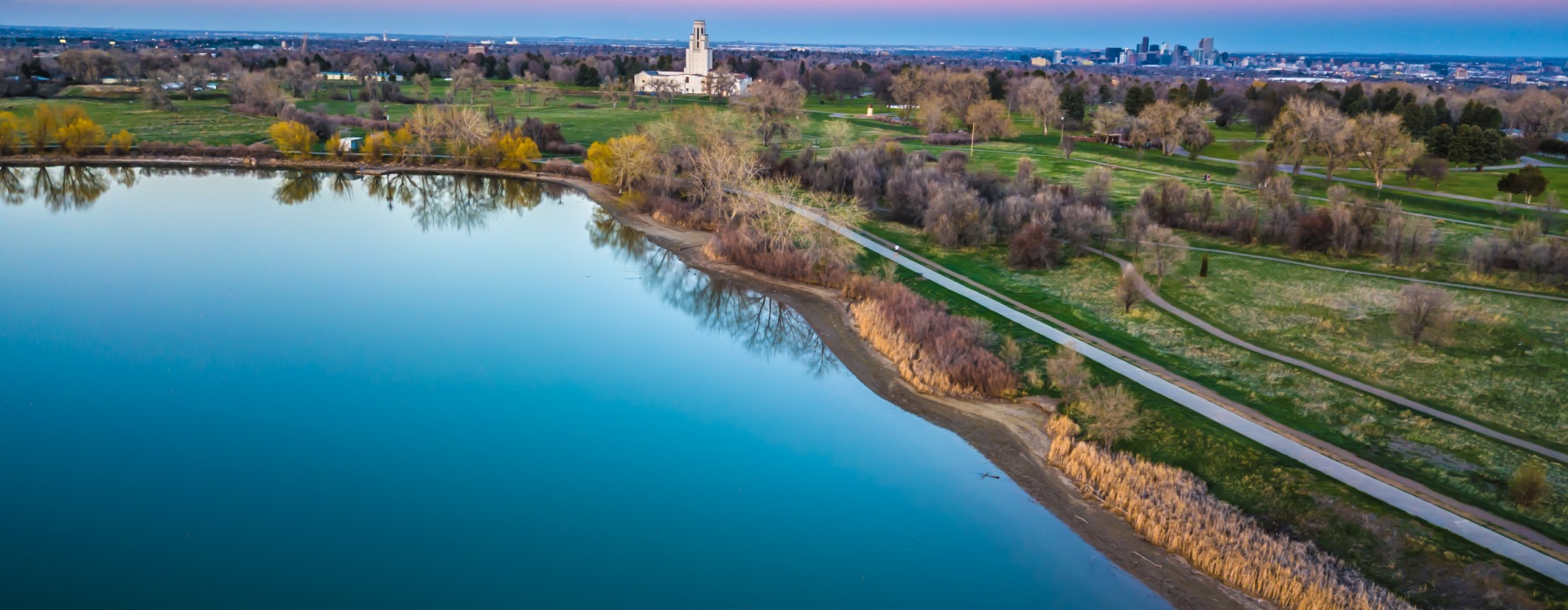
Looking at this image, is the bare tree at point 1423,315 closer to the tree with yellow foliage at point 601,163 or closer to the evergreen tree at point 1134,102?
the tree with yellow foliage at point 601,163

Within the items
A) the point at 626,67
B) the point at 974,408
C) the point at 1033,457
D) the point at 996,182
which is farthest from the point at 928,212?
the point at 626,67

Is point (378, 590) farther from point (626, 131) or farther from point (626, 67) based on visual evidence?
point (626, 67)

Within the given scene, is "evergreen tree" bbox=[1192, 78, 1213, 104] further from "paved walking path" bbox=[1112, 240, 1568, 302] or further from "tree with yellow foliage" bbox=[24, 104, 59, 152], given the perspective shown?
"tree with yellow foliage" bbox=[24, 104, 59, 152]

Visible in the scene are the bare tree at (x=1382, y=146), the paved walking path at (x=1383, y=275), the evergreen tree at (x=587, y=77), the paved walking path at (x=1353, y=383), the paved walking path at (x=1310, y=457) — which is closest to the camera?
the paved walking path at (x=1310, y=457)

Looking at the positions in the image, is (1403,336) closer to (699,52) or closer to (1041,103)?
(1041,103)

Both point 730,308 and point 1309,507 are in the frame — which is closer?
point 1309,507

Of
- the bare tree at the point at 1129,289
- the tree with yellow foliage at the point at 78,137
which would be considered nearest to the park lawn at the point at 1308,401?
the bare tree at the point at 1129,289

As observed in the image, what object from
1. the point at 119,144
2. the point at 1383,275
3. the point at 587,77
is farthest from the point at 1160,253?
the point at 587,77

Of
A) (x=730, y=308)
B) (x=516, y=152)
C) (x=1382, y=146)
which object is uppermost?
(x=1382, y=146)
